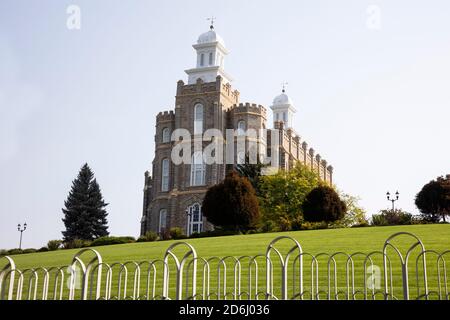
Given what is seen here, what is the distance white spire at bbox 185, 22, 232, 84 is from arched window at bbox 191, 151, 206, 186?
46.4 feet

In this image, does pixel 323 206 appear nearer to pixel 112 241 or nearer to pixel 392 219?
pixel 392 219

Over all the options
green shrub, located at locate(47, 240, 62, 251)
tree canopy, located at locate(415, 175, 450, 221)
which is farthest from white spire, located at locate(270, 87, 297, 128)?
green shrub, located at locate(47, 240, 62, 251)

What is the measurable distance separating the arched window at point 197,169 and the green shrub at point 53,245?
16798 mm

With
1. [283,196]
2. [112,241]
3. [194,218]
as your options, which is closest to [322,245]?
[112,241]

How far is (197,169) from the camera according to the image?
52125mm

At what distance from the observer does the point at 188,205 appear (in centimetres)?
5106

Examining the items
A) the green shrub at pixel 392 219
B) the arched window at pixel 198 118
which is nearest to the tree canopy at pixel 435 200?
the green shrub at pixel 392 219

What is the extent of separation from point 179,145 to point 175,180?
134 inches

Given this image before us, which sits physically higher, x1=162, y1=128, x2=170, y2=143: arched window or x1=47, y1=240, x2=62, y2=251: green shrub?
x1=162, y1=128, x2=170, y2=143: arched window

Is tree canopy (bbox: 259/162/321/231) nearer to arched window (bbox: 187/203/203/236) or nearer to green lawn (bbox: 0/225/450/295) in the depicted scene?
arched window (bbox: 187/203/203/236)

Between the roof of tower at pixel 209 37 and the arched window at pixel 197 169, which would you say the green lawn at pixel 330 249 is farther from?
the roof of tower at pixel 209 37

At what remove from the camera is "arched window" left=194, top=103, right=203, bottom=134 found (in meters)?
52.9

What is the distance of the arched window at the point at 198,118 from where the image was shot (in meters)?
52.9
